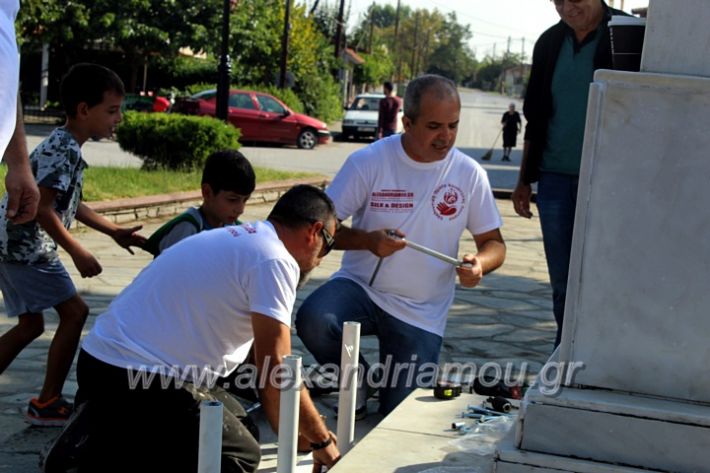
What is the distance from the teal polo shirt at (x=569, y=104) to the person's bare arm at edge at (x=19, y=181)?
2.56 m

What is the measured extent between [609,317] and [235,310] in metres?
1.54

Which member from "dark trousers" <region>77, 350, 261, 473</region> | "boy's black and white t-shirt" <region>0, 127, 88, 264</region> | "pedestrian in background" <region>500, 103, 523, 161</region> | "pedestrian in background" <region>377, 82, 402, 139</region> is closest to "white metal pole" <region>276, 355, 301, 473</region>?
"dark trousers" <region>77, 350, 261, 473</region>

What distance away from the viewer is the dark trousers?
→ 376cm

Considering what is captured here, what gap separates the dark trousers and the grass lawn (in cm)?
720

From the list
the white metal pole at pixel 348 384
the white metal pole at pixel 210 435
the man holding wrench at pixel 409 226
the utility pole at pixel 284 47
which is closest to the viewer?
the white metal pole at pixel 210 435

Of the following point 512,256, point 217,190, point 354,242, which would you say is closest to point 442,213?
point 354,242

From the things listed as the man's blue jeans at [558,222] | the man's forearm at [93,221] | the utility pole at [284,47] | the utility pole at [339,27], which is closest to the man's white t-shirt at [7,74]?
the man's forearm at [93,221]

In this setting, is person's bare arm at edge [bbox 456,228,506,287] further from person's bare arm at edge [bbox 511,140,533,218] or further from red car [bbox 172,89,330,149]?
red car [bbox 172,89,330,149]

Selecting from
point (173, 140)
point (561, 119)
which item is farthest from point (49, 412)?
point (173, 140)

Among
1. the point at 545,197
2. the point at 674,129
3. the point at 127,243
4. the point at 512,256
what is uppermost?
the point at 674,129

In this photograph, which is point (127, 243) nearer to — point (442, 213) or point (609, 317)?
point (442, 213)

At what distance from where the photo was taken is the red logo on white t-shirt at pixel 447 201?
4945 millimetres

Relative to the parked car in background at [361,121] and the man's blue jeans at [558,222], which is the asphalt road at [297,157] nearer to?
the parked car in background at [361,121]

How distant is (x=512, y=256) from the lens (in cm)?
1123
